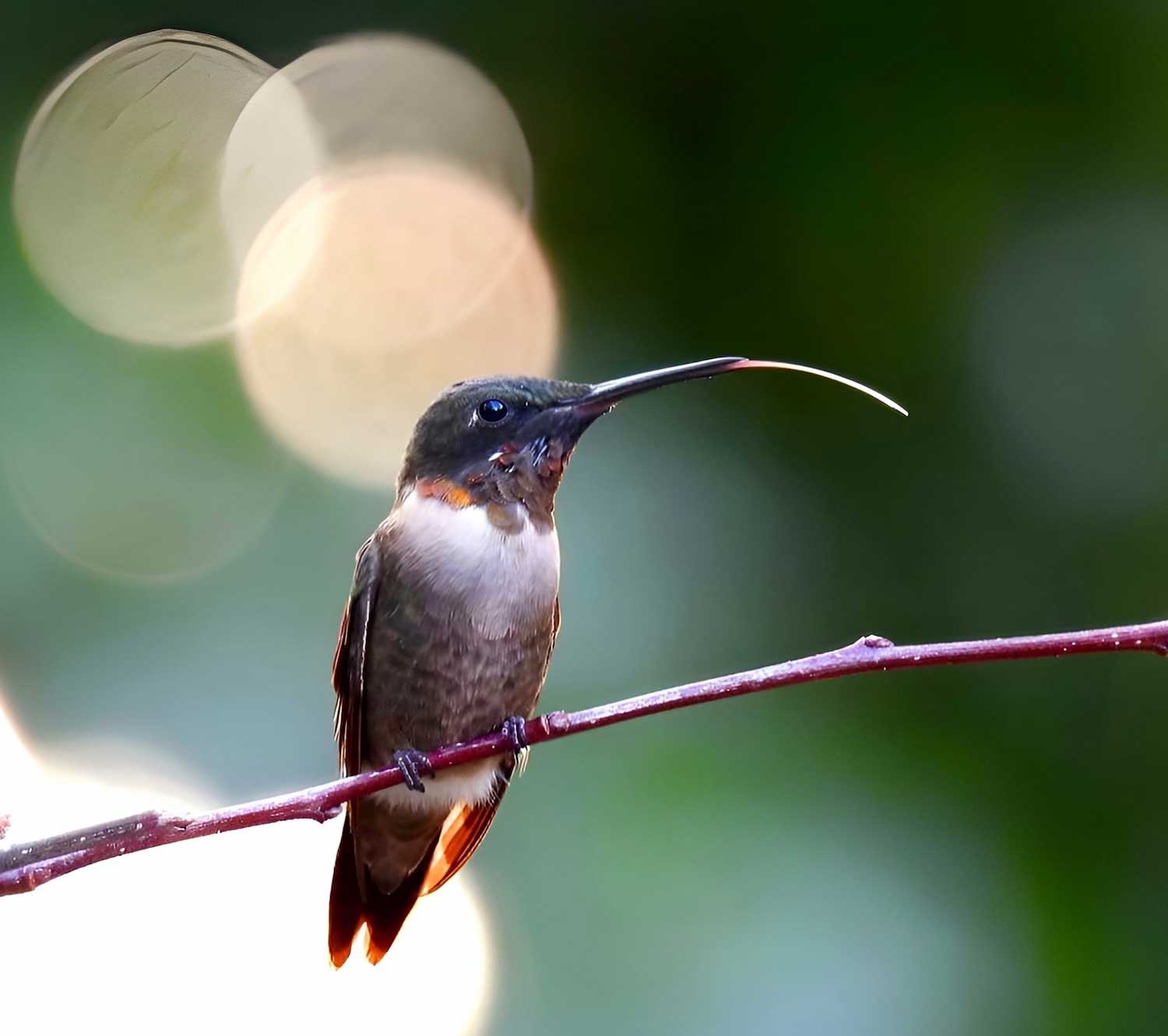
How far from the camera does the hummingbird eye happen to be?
152 cm

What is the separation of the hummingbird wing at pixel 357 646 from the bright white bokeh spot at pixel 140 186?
0.68 meters

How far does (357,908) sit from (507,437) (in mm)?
708

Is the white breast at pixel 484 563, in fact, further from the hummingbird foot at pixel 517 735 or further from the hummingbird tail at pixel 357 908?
the hummingbird tail at pixel 357 908

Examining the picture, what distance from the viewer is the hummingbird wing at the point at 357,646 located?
1.62 metres

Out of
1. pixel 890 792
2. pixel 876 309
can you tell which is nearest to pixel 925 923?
pixel 890 792

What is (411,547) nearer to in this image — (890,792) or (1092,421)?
(890,792)

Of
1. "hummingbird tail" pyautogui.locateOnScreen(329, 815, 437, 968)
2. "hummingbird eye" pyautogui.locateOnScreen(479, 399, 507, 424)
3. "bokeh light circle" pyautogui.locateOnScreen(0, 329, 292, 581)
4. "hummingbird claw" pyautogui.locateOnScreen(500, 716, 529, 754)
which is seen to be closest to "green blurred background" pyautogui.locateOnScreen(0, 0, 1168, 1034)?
"bokeh light circle" pyautogui.locateOnScreen(0, 329, 292, 581)

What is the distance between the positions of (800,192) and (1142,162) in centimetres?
80

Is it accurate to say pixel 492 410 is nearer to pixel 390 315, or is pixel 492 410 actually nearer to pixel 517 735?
pixel 517 735

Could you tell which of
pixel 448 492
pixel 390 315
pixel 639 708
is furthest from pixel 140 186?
pixel 639 708

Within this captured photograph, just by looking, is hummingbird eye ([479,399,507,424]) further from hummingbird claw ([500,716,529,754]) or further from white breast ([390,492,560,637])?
hummingbird claw ([500,716,529,754])

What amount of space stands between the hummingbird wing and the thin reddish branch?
0.60 meters

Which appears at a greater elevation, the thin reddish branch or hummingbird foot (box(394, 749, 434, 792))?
the thin reddish branch

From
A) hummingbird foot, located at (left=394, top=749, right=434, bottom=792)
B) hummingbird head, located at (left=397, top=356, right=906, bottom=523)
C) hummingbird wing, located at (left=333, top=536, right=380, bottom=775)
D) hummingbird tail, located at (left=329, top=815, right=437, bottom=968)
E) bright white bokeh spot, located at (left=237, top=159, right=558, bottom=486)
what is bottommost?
hummingbird tail, located at (left=329, top=815, right=437, bottom=968)
